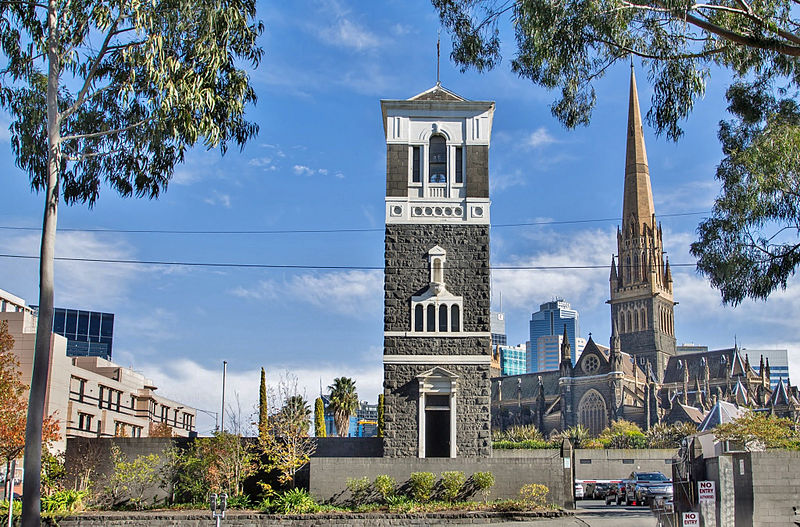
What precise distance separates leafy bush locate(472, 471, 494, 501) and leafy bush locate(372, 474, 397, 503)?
111 inches

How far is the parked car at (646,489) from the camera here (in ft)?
123

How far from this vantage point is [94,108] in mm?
22953

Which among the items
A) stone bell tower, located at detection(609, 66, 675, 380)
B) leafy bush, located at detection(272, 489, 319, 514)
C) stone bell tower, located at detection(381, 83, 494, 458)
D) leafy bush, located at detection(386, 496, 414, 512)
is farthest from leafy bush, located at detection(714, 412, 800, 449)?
stone bell tower, located at detection(609, 66, 675, 380)

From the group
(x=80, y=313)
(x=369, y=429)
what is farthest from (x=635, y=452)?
(x=80, y=313)

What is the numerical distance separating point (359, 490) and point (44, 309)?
14056 mm

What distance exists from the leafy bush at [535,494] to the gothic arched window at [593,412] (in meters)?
90.7

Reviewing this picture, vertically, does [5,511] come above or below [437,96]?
below

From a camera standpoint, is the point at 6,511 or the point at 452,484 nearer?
the point at 6,511

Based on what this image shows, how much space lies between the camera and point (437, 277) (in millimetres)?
34000

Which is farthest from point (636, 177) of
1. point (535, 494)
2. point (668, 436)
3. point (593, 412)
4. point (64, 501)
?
point (64, 501)

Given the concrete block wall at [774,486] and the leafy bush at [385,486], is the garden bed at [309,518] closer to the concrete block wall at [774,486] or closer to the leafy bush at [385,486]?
the leafy bush at [385,486]

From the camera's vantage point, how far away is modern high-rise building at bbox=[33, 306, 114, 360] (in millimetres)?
181750

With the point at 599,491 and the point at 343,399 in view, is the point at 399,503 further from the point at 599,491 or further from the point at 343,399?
the point at 343,399

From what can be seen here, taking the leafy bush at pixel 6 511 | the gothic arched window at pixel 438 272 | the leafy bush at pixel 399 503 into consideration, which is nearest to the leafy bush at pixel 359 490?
the leafy bush at pixel 399 503
